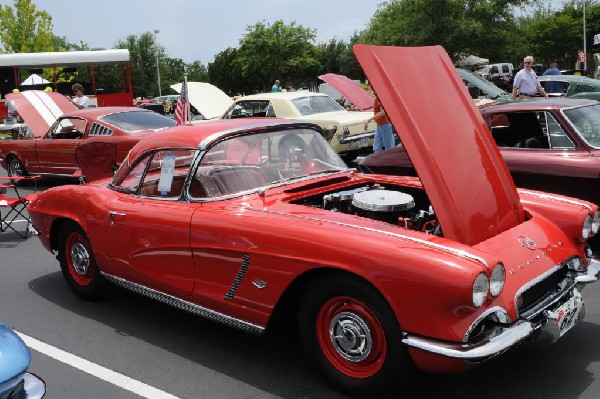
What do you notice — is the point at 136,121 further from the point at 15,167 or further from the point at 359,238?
the point at 359,238

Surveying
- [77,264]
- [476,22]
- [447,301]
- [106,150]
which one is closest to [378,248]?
[447,301]

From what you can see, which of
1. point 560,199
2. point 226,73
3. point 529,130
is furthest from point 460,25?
point 560,199

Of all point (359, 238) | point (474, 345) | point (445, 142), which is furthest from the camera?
point (445, 142)

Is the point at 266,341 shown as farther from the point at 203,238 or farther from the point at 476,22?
the point at 476,22

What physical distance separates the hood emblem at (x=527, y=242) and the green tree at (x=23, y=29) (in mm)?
34794

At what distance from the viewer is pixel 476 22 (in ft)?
116

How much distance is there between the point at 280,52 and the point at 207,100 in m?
31.0

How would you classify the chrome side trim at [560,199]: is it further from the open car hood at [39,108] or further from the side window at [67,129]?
the open car hood at [39,108]

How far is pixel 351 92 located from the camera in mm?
12188

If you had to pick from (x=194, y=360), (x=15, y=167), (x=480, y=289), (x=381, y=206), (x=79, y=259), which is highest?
(x=381, y=206)

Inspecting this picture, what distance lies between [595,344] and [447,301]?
167cm

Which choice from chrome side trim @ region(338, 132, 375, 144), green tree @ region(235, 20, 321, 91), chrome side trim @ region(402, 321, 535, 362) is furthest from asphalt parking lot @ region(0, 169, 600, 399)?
green tree @ region(235, 20, 321, 91)

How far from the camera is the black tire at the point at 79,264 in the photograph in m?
4.91

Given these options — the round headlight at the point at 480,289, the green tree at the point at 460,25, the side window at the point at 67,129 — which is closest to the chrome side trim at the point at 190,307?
the round headlight at the point at 480,289
